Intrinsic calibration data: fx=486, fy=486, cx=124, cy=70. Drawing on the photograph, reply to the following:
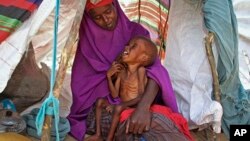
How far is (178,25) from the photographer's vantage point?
3.65 meters

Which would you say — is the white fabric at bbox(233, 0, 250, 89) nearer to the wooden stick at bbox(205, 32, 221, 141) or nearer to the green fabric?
the green fabric

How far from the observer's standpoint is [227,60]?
11.3 feet

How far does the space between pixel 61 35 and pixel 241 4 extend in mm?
2119

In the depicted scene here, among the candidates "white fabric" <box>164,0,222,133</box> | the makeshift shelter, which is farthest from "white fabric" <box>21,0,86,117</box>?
"white fabric" <box>164,0,222,133</box>

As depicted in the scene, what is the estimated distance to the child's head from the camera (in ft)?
9.86

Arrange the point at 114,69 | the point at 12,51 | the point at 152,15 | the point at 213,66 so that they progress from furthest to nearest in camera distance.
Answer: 1. the point at 152,15
2. the point at 213,66
3. the point at 114,69
4. the point at 12,51

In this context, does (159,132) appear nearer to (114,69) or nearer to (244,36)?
(114,69)

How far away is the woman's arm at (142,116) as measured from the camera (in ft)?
9.04

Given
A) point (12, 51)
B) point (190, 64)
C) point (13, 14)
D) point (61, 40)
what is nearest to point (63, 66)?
point (12, 51)

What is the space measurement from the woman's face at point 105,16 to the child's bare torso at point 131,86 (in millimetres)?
365

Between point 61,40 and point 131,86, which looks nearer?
point 131,86

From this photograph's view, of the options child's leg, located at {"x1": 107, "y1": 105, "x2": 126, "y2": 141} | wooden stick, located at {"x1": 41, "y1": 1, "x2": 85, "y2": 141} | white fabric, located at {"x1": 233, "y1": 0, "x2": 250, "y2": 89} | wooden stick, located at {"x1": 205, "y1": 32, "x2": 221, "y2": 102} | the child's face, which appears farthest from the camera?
white fabric, located at {"x1": 233, "y1": 0, "x2": 250, "y2": 89}

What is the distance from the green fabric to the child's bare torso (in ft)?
2.23

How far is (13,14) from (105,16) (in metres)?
0.64
